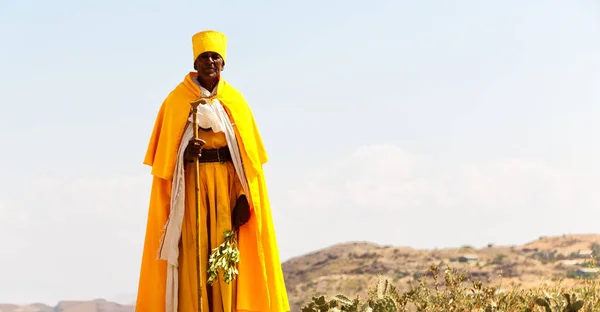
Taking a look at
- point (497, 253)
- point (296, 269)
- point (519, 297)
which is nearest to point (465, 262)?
point (497, 253)

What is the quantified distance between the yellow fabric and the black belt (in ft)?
0.12

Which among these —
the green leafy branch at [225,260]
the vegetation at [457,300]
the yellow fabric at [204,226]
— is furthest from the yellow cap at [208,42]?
the vegetation at [457,300]

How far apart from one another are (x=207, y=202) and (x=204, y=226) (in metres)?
0.23

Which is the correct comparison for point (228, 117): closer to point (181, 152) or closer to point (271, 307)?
point (181, 152)

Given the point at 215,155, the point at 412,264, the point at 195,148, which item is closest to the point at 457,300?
the point at 215,155

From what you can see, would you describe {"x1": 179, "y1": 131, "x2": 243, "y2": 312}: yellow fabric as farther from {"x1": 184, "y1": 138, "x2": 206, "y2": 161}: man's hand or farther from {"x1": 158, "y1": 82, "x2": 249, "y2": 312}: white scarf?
{"x1": 184, "y1": 138, "x2": 206, "y2": 161}: man's hand

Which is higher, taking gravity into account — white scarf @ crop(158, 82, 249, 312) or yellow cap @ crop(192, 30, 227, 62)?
yellow cap @ crop(192, 30, 227, 62)

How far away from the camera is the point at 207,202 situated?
841 cm

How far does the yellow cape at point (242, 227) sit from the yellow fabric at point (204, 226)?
0.21m

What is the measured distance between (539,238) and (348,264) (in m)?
9.67

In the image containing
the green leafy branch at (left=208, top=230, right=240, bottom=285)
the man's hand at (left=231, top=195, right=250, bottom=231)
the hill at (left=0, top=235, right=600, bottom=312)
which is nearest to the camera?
the green leafy branch at (left=208, top=230, right=240, bottom=285)

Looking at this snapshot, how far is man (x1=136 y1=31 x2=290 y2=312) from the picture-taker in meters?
8.34

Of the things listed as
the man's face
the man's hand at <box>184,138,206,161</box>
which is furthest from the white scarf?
the man's face

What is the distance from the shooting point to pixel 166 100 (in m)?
8.77
